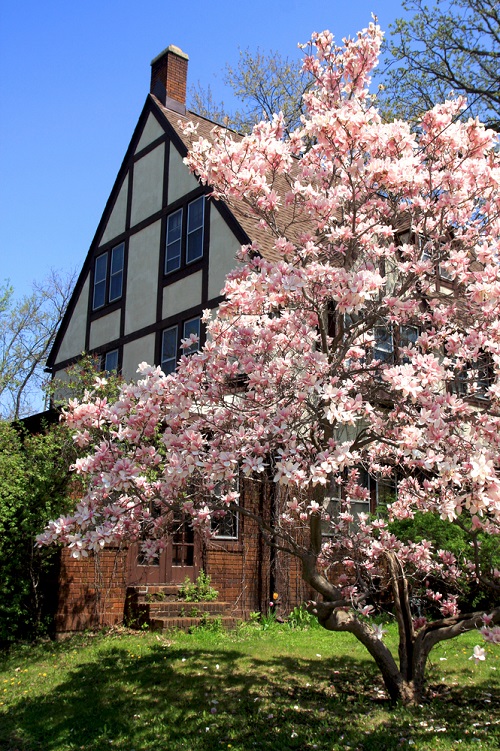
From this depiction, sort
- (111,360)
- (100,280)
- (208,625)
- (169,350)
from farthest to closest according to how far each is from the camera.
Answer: (100,280) < (111,360) < (169,350) < (208,625)

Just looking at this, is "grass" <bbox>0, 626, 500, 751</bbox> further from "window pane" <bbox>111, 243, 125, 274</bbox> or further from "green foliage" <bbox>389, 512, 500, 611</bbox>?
"window pane" <bbox>111, 243, 125, 274</bbox>

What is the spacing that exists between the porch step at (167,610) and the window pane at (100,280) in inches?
420

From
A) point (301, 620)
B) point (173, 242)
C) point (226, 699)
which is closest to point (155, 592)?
point (301, 620)

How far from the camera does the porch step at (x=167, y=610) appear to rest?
10875mm

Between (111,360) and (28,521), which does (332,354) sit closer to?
(28,521)

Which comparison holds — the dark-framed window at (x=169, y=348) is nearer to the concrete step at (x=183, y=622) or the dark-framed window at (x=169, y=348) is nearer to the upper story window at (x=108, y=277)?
the upper story window at (x=108, y=277)

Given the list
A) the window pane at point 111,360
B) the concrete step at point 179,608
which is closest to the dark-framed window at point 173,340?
the window pane at point 111,360

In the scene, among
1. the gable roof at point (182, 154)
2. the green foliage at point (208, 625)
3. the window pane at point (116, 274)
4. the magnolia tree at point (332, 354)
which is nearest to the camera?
the magnolia tree at point (332, 354)

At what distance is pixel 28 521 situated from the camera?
9.93 metres

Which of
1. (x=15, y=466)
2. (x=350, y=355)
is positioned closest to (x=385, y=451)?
(x=350, y=355)

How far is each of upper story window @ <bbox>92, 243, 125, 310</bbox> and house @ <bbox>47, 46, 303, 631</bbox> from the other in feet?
0.12

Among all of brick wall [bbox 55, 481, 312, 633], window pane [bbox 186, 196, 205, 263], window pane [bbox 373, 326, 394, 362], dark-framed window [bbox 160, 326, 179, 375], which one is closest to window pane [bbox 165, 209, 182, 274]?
window pane [bbox 186, 196, 205, 263]

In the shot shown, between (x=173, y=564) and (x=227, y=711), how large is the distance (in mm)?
6393

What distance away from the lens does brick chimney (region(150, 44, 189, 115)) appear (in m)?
19.4
